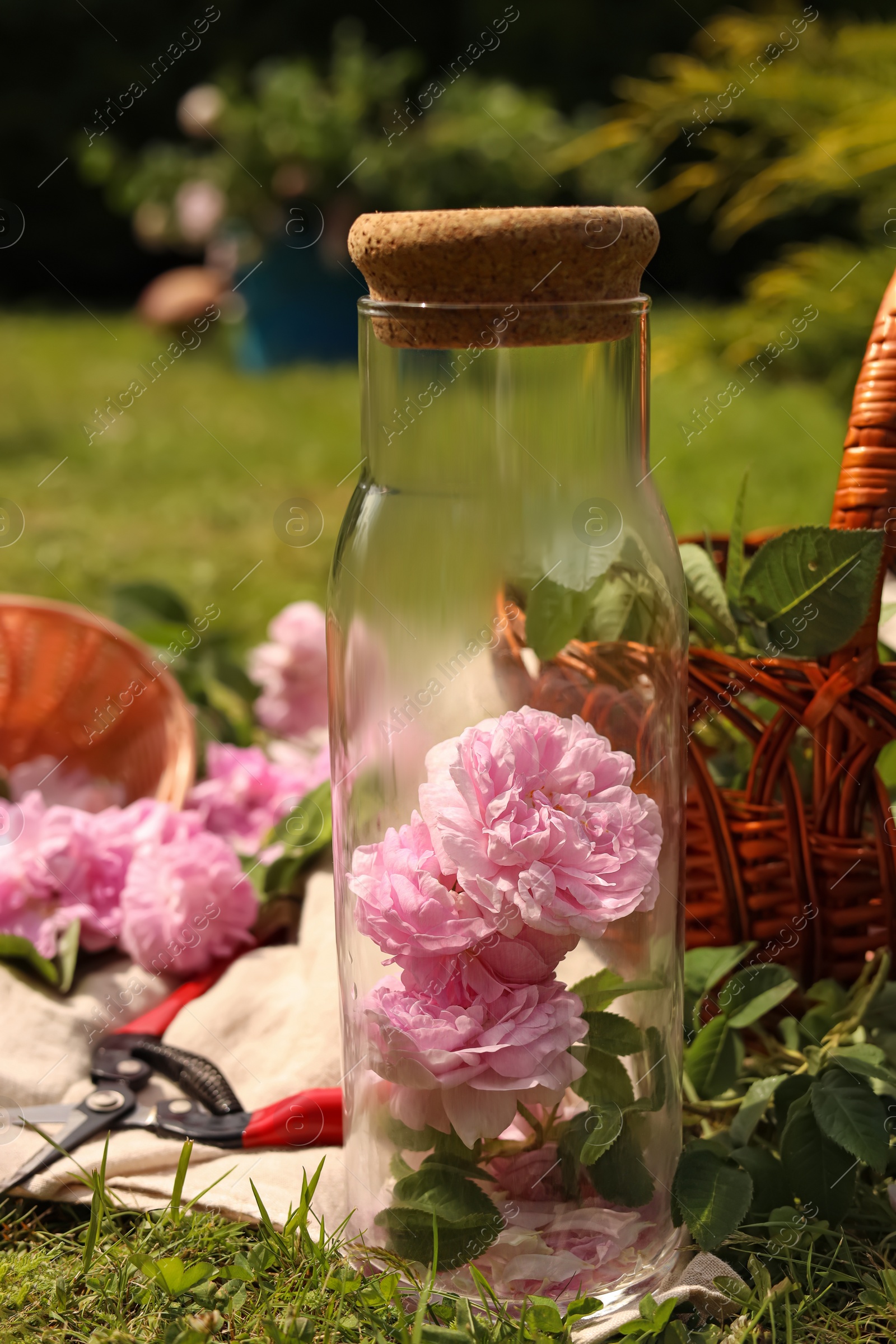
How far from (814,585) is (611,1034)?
1.24ft

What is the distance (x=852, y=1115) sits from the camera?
90 centimetres

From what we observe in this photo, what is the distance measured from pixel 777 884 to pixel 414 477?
20.6 inches

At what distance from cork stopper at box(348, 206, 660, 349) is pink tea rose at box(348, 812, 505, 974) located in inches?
13.3

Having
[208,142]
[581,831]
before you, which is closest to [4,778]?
[581,831]

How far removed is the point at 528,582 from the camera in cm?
87

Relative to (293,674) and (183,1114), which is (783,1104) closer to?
(183,1114)

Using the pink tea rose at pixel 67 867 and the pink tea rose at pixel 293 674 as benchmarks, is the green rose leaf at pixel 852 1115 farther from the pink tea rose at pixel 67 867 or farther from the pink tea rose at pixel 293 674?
the pink tea rose at pixel 293 674

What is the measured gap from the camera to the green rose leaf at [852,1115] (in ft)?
2.89

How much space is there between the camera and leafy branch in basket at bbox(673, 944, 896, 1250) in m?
0.90

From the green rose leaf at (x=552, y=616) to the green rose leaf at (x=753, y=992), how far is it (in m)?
0.32

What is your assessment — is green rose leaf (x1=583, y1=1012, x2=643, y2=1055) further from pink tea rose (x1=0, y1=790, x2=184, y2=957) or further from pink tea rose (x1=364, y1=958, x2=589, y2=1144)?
pink tea rose (x1=0, y1=790, x2=184, y2=957)

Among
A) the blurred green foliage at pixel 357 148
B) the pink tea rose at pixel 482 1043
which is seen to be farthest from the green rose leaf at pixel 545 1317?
the blurred green foliage at pixel 357 148

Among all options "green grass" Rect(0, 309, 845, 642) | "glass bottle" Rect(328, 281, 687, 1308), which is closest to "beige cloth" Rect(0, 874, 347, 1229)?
"glass bottle" Rect(328, 281, 687, 1308)

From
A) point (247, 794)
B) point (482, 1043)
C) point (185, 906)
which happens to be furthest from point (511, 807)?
point (247, 794)
